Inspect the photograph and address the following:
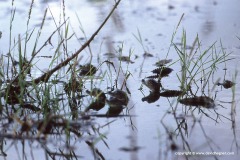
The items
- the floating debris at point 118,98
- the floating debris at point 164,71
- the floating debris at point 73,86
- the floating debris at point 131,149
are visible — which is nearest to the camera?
the floating debris at point 131,149

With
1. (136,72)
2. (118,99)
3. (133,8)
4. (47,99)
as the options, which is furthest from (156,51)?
(133,8)

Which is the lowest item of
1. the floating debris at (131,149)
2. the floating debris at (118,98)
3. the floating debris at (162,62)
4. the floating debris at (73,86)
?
the floating debris at (131,149)

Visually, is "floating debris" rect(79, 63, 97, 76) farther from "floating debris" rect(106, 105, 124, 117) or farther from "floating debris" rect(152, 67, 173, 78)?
"floating debris" rect(106, 105, 124, 117)

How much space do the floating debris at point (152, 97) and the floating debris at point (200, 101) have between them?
12 centimetres

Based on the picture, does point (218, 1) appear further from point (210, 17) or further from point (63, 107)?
point (63, 107)

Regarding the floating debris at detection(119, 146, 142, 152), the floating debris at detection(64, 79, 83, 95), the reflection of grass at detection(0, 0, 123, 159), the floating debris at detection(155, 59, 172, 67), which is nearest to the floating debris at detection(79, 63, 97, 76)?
the reflection of grass at detection(0, 0, 123, 159)

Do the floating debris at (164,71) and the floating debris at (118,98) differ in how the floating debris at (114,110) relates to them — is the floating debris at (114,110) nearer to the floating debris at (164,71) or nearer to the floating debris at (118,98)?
the floating debris at (118,98)

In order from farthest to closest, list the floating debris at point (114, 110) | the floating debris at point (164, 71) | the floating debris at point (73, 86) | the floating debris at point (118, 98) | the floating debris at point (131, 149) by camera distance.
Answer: the floating debris at point (164, 71) < the floating debris at point (73, 86) < the floating debris at point (118, 98) < the floating debris at point (114, 110) < the floating debris at point (131, 149)

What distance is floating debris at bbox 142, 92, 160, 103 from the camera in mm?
1881

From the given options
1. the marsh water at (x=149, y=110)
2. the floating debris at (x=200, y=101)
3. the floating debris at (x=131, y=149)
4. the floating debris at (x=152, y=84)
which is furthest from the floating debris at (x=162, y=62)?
the floating debris at (x=131, y=149)

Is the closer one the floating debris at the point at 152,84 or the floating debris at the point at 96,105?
the floating debris at the point at 96,105

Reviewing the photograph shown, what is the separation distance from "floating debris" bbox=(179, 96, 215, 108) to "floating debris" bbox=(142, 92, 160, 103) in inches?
A: 4.5

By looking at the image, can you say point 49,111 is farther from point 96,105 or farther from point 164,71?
point 164,71

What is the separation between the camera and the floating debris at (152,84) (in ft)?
6.54
